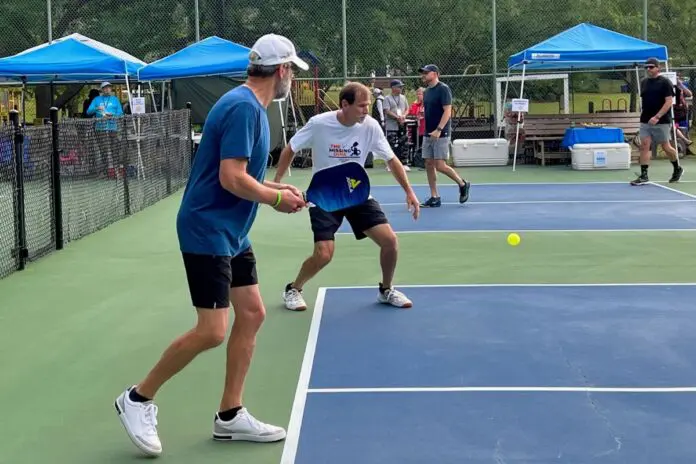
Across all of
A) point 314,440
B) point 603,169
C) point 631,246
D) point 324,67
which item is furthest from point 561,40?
point 314,440

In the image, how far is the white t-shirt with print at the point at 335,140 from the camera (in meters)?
7.75

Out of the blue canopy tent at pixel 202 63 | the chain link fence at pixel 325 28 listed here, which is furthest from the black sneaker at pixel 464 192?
the chain link fence at pixel 325 28

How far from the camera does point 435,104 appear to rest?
1440 cm

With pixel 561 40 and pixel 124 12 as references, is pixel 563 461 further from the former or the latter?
pixel 124 12

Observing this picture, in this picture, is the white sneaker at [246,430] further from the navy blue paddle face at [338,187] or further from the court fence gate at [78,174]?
the court fence gate at [78,174]

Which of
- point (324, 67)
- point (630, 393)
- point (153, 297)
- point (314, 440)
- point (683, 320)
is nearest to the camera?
point (314, 440)

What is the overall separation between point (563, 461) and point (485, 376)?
1389 mm

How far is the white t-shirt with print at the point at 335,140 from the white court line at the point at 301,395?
46.6 inches

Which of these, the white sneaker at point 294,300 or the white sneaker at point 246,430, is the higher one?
the white sneaker at point 294,300

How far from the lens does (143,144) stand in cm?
1577

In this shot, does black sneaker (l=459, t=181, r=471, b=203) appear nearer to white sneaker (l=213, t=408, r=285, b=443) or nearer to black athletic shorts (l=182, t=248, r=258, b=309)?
white sneaker (l=213, t=408, r=285, b=443)

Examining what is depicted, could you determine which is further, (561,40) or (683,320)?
(561,40)

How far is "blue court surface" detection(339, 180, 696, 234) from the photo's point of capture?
12414 millimetres

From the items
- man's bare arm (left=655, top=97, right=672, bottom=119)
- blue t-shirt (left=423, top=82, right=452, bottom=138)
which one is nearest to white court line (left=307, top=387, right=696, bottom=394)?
blue t-shirt (left=423, top=82, right=452, bottom=138)
